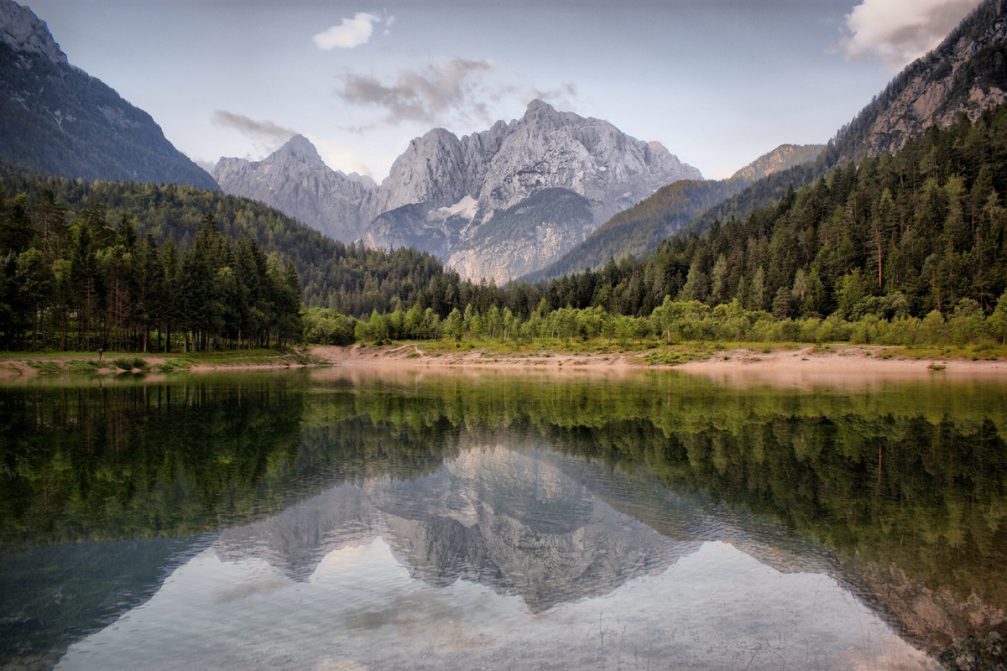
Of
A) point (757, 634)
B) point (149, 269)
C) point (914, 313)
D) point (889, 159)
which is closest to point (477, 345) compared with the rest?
point (149, 269)

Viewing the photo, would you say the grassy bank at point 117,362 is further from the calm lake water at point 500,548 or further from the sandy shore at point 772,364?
the calm lake water at point 500,548

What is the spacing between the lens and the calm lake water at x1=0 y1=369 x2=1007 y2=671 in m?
8.80

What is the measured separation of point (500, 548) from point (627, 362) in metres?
98.1

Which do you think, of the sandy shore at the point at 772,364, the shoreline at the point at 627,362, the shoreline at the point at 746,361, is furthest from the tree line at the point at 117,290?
the sandy shore at the point at 772,364

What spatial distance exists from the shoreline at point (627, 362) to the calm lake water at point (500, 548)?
50.0m

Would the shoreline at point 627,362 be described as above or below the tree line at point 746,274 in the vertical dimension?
below

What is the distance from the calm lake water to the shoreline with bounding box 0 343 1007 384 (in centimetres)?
4996

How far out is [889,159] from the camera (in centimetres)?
17038

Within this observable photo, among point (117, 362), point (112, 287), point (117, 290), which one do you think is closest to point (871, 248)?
point (117, 362)

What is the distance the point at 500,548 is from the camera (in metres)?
13.5

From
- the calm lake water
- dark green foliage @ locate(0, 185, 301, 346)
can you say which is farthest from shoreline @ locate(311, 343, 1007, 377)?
the calm lake water

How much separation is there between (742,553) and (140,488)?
54.5 ft

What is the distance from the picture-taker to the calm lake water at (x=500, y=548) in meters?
8.80

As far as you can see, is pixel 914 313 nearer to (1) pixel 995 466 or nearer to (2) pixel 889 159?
(2) pixel 889 159
